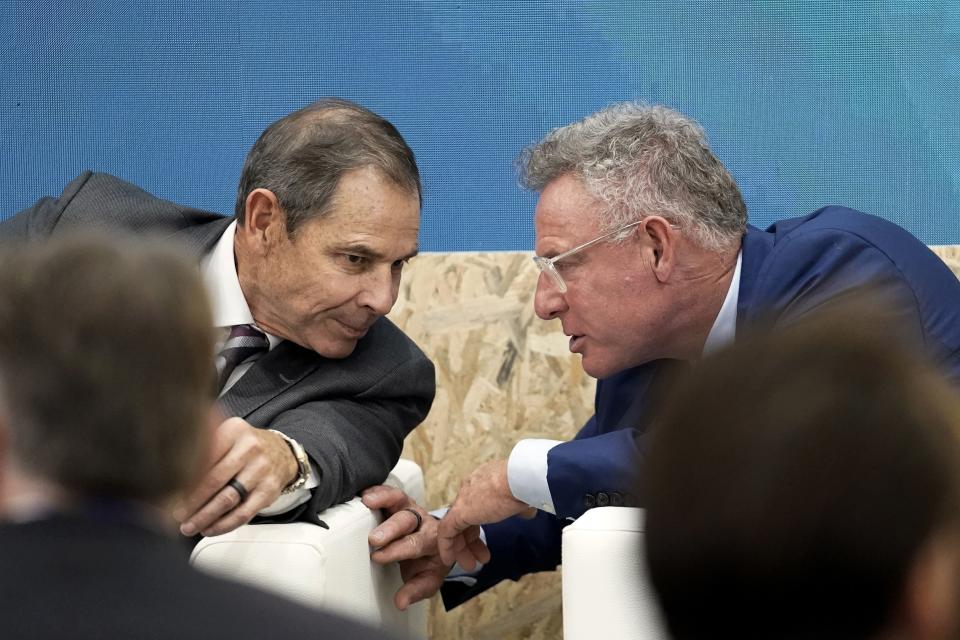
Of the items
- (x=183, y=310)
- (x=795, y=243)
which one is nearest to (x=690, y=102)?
(x=795, y=243)

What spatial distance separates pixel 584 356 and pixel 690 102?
101cm

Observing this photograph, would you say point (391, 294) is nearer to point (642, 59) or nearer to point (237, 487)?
point (237, 487)

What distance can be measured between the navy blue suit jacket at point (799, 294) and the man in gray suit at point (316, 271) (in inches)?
15.9

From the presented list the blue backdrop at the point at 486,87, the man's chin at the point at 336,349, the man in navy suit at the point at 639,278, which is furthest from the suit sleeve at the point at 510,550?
the blue backdrop at the point at 486,87

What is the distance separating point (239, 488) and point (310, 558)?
0.16 metres

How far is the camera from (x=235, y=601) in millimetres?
834

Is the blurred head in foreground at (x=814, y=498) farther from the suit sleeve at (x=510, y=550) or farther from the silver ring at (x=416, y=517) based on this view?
the suit sleeve at (x=510, y=550)

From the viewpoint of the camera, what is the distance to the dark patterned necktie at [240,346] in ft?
8.29

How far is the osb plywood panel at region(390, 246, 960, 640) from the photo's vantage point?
128 inches

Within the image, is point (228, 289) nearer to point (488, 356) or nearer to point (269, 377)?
point (269, 377)

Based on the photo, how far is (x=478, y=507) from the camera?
2389 millimetres

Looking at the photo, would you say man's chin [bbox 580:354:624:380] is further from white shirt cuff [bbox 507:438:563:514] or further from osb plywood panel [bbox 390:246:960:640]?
osb plywood panel [bbox 390:246:960:640]

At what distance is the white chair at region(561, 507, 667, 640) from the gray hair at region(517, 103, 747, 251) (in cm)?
81

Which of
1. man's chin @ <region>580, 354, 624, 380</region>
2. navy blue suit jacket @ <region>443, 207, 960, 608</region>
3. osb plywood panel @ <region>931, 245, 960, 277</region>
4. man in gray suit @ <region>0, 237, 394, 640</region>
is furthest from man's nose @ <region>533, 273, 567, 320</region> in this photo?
man in gray suit @ <region>0, 237, 394, 640</region>
